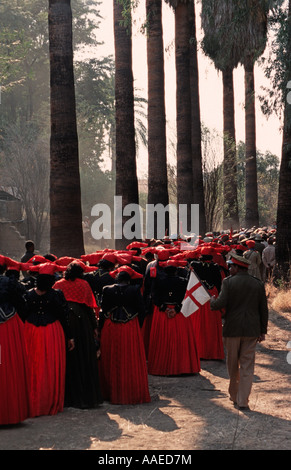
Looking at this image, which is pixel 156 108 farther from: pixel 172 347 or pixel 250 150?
pixel 250 150

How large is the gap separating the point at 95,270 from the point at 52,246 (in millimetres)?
4356

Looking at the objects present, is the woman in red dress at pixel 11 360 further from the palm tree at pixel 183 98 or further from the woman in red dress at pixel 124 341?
the palm tree at pixel 183 98

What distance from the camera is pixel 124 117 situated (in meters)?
18.9

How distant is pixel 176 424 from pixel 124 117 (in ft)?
38.4

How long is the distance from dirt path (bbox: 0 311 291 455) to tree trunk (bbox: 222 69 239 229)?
25.3 meters

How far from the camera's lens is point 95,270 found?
10.6 meters

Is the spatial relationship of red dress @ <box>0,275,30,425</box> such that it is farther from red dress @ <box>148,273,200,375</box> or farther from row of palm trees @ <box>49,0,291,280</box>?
row of palm trees @ <box>49,0,291,280</box>

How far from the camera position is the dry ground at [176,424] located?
7.44m

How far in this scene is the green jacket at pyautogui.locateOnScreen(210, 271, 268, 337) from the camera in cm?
938

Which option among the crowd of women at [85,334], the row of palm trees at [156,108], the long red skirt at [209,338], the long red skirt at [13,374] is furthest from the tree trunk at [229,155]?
the long red skirt at [13,374]

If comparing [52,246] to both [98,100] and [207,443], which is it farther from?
[98,100]
